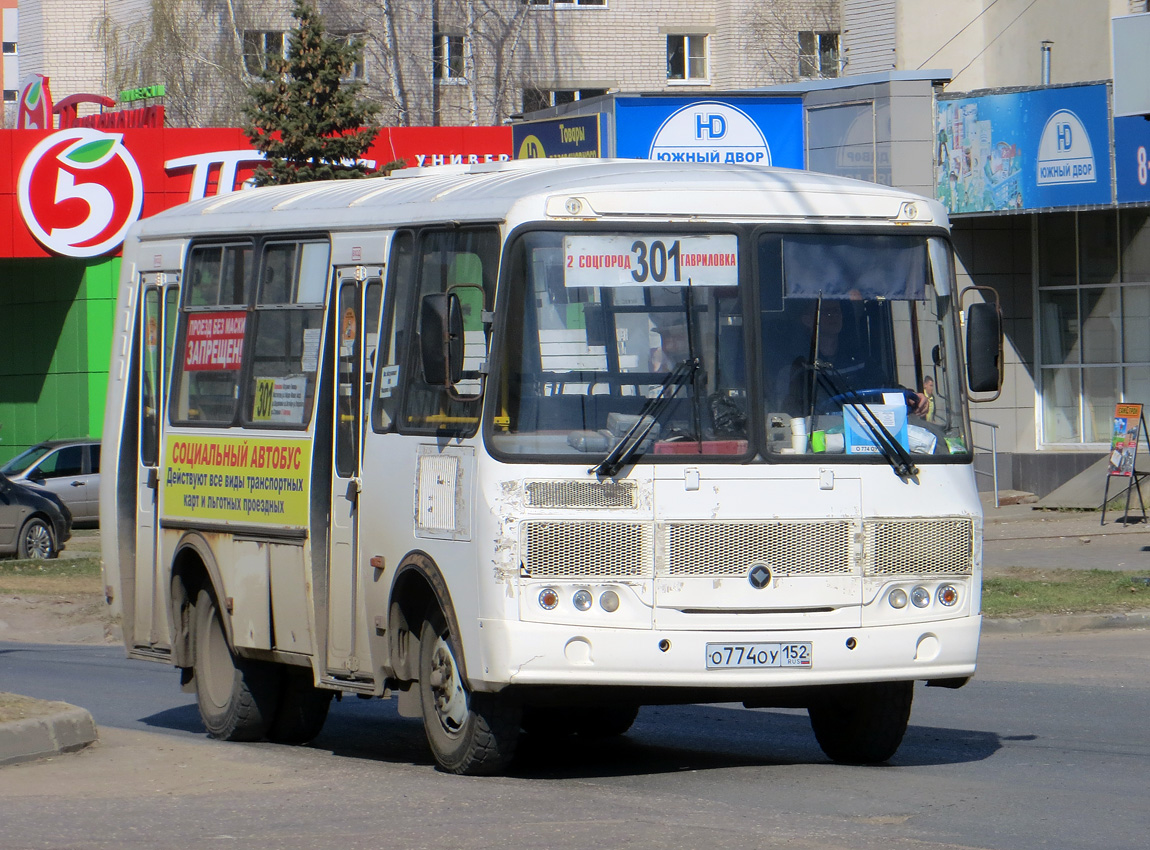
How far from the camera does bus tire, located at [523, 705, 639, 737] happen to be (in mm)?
10109

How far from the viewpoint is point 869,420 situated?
27.9ft

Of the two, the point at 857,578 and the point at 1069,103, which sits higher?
the point at 1069,103

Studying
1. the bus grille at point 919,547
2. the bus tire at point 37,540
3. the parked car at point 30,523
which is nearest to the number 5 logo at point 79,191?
the parked car at point 30,523

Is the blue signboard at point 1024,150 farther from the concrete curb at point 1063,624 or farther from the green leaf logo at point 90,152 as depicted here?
the green leaf logo at point 90,152

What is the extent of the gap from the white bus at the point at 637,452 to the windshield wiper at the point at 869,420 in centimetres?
1

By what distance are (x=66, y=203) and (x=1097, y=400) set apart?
701 inches

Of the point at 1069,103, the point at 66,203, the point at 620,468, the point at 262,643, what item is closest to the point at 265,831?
the point at 620,468

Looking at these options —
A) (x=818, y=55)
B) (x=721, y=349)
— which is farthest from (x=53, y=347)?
(x=721, y=349)

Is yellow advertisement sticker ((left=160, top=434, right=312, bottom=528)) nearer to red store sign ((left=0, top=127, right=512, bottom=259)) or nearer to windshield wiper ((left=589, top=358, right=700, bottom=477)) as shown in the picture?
windshield wiper ((left=589, top=358, right=700, bottom=477))

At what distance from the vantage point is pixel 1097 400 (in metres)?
26.9

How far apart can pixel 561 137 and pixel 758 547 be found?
18.9 metres

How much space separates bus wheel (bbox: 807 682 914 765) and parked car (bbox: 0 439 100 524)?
73.9ft

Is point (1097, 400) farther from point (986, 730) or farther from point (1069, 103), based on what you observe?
point (986, 730)

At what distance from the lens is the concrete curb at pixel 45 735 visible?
920cm
